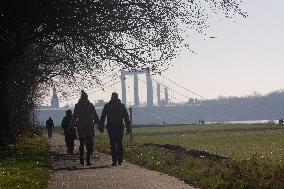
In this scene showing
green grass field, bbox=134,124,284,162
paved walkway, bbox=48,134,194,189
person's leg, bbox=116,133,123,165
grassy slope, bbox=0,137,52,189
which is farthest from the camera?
green grass field, bbox=134,124,284,162

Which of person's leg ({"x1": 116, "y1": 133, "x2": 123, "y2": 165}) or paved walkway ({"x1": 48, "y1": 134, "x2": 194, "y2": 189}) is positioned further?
person's leg ({"x1": 116, "y1": 133, "x2": 123, "y2": 165})

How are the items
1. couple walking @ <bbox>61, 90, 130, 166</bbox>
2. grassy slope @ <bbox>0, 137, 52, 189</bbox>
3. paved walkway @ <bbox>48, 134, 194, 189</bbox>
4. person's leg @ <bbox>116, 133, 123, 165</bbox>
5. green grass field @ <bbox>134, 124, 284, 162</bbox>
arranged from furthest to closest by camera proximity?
green grass field @ <bbox>134, 124, 284, 162</bbox> < couple walking @ <bbox>61, 90, 130, 166</bbox> < person's leg @ <bbox>116, 133, 123, 165</bbox> < grassy slope @ <bbox>0, 137, 52, 189</bbox> < paved walkway @ <bbox>48, 134, 194, 189</bbox>

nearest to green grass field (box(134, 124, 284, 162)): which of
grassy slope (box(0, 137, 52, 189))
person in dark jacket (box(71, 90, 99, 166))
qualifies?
person in dark jacket (box(71, 90, 99, 166))

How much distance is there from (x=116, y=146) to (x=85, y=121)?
95cm

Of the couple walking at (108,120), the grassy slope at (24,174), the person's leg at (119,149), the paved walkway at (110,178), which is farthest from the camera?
the couple walking at (108,120)

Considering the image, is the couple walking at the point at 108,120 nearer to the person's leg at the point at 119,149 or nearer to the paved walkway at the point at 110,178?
the person's leg at the point at 119,149

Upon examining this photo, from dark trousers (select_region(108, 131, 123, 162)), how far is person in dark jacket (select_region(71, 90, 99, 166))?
→ 1.68ft

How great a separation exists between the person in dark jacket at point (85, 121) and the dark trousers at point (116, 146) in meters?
0.51

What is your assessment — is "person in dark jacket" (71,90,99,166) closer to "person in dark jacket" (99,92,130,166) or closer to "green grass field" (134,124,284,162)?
"person in dark jacket" (99,92,130,166)

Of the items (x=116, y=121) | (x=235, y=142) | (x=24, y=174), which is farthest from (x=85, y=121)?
(x=235, y=142)

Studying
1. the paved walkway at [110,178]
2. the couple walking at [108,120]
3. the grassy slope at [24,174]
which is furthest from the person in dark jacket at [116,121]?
the grassy slope at [24,174]

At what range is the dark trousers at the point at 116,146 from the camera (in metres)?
15.7

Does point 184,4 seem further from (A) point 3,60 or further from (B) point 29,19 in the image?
(A) point 3,60

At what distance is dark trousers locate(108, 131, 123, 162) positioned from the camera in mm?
15652
